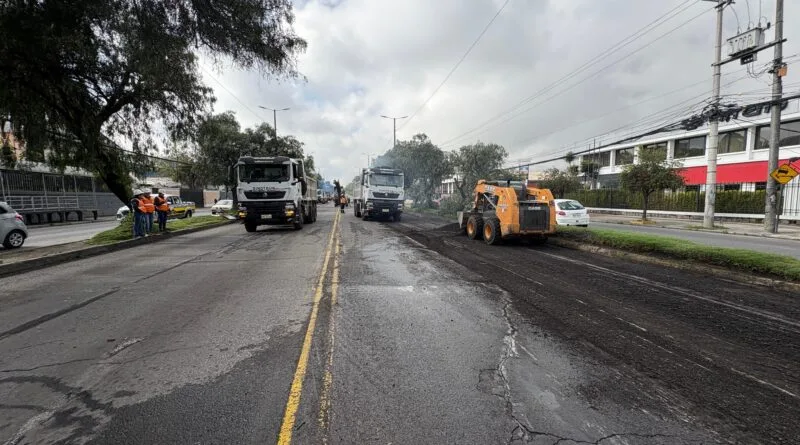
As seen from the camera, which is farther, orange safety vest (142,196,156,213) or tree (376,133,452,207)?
tree (376,133,452,207)

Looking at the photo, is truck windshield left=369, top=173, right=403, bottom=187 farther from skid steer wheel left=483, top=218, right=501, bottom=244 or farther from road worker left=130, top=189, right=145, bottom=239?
road worker left=130, top=189, right=145, bottom=239

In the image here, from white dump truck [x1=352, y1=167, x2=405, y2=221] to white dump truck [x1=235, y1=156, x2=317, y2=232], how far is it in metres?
6.54

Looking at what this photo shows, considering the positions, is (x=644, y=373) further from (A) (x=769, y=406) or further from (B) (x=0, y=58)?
(B) (x=0, y=58)

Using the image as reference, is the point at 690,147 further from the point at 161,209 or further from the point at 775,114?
the point at 161,209

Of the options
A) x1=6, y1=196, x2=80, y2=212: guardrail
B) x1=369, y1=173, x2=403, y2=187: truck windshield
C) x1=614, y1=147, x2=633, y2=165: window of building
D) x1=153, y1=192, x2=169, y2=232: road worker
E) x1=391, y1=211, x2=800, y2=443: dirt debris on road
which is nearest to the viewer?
x1=391, y1=211, x2=800, y2=443: dirt debris on road

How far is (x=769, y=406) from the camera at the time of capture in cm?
302

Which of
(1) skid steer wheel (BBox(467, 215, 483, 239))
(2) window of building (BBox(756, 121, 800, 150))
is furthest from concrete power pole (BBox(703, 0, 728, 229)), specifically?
(2) window of building (BBox(756, 121, 800, 150))

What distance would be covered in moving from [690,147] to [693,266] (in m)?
39.2

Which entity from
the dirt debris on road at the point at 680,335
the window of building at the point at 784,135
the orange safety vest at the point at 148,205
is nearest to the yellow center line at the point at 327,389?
the dirt debris on road at the point at 680,335

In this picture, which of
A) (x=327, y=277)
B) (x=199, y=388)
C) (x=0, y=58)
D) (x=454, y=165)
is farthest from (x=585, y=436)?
(x=454, y=165)

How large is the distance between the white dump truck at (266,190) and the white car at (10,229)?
6643mm

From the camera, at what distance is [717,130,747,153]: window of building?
110 ft

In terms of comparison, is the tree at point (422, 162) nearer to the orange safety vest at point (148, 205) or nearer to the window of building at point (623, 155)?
the window of building at point (623, 155)

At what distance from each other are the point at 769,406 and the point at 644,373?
0.83 m
